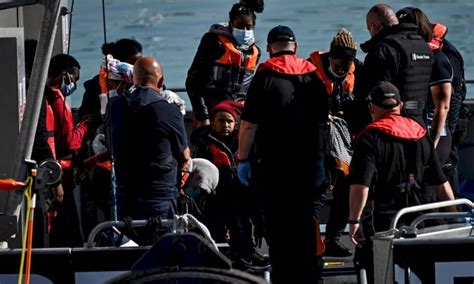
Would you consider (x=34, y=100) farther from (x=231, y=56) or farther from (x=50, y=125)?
(x=231, y=56)

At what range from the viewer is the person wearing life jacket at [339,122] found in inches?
426

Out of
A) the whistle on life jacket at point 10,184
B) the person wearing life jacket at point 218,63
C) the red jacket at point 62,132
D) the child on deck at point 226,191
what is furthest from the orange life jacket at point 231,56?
the whistle on life jacket at point 10,184

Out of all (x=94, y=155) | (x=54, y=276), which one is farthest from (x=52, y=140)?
(x=54, y=276)

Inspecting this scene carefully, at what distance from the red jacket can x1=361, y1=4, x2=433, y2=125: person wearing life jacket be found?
2060mm

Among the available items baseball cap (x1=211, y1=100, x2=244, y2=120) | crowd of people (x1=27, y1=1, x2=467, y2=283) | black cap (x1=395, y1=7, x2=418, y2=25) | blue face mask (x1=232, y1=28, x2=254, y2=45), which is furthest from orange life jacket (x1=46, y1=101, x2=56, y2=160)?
black cap (x1=395, y1=7, x2=418, y2=25)

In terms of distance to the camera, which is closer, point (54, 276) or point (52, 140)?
point (54, 276)

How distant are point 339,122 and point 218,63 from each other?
4.51ft

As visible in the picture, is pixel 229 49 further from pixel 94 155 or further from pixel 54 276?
pixel 54 276

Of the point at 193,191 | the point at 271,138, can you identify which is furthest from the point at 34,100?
the point at 193,191

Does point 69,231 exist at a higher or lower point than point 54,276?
lower

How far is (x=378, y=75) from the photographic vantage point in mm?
9656

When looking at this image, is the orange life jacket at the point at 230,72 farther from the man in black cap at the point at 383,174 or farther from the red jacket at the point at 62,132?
the man in black cap at the point at 383,174

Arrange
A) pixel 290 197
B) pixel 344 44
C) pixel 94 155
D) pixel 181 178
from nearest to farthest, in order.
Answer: pixel 290 197 < pixel 181 178 < pixel 94 155 < pixel 344 44

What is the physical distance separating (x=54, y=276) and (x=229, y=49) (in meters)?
5.04
